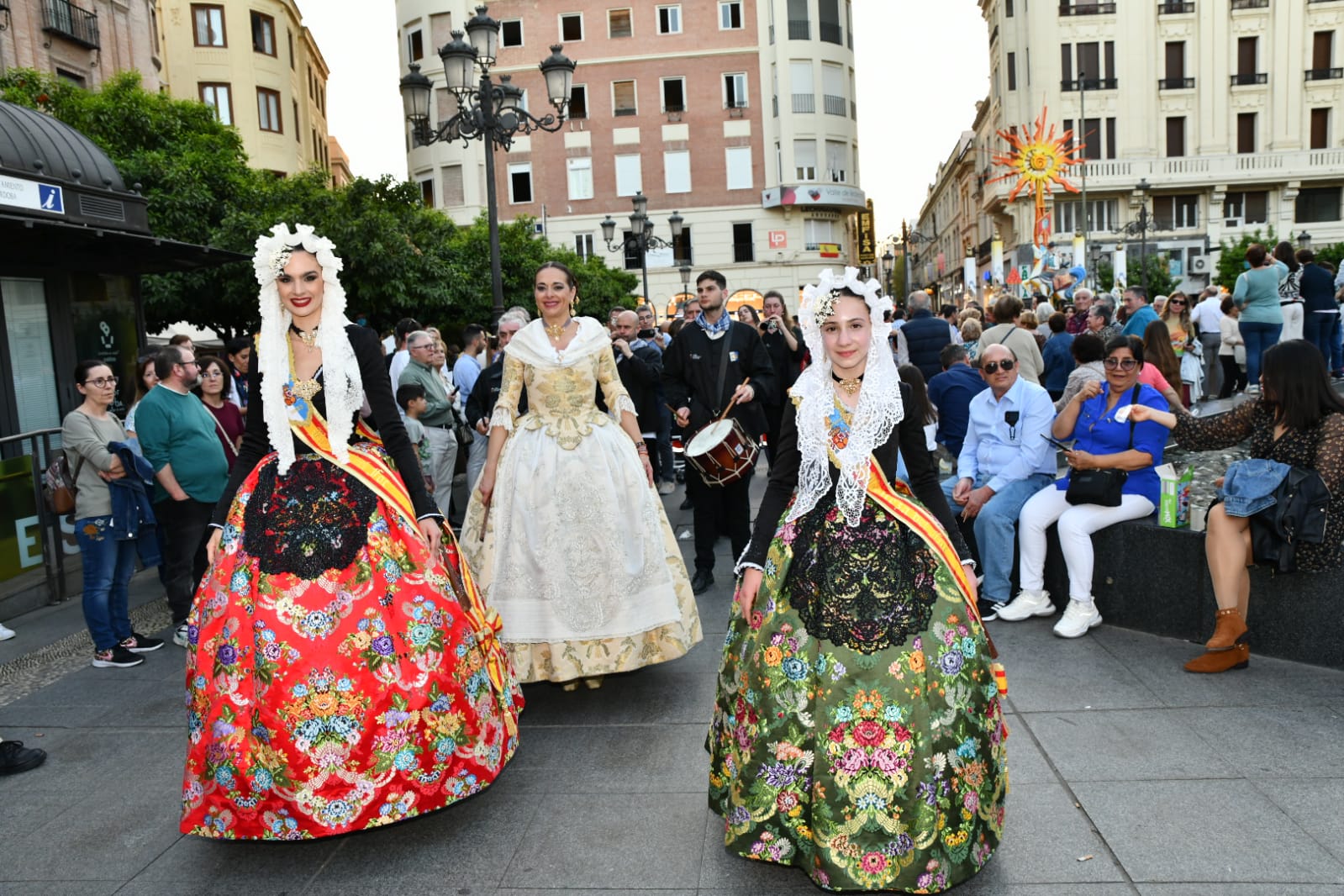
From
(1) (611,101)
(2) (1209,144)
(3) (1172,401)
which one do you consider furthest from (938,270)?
(3) (1172,401)

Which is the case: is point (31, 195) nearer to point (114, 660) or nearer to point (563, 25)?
point (114, 660)

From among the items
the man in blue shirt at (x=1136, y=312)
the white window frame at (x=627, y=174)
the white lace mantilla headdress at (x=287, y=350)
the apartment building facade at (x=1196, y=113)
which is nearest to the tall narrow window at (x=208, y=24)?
the white window frame at (x=627, y=174)

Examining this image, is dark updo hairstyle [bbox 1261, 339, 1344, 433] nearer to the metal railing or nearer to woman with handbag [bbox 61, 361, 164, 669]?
woman with handbag [bbox 61, 361, 164, 669]

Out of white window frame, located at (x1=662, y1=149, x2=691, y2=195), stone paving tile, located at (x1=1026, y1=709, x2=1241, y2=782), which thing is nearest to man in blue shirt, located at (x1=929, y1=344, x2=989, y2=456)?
stone paving tile, located at (x1=1026, y1=709, x2=1241, y2=782)

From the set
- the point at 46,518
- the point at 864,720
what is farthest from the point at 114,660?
the point at 864,720

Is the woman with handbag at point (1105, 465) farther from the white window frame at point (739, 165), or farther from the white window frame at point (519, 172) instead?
the white window frame at point (519, 172)

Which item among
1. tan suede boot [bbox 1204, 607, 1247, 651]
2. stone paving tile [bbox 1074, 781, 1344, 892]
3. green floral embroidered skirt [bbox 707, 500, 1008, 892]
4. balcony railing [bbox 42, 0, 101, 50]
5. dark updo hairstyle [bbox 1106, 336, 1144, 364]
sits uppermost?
balcony railing [bbox 42, 0, 101, 50]

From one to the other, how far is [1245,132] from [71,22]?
44398mm

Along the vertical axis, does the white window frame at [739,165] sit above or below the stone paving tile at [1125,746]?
above

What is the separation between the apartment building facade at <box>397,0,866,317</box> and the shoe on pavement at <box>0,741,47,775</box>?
41.0 meters

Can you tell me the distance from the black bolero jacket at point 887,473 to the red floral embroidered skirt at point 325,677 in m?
1.18

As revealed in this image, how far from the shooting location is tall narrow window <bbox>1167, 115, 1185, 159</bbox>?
46.0m

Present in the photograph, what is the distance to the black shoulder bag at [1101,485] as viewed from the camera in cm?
590

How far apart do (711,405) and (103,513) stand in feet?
13.0
